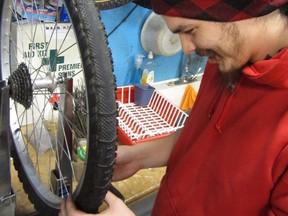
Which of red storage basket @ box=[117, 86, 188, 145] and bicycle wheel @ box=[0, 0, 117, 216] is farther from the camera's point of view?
red storage basket @ box=[117, 86, 188, 145]

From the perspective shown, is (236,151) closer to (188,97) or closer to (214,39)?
(214,39)

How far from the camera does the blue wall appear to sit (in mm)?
1054

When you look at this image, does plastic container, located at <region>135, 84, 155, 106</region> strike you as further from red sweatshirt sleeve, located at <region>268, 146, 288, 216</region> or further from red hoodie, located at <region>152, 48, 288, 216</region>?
red sweatshirt sleeve, located at <region>268, 146, 288, 216</region>

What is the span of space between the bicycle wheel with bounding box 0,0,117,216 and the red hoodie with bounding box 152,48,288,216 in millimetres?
187

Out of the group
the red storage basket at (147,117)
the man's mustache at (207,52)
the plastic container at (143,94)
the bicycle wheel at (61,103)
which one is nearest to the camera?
the bicycle wheel at (61,103)

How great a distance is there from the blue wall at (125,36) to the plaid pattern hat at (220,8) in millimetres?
657

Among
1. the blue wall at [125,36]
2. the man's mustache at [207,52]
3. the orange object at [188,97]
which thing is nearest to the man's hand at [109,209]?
the man's mustache at [207,52]

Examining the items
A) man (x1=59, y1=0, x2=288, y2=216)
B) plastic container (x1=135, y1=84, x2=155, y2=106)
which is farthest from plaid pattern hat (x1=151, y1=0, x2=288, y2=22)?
plastic container (x1=135, y1=84, x2=155, y2=106)

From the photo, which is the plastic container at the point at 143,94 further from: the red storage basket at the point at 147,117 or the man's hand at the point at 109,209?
the man's hand at the point at 109,209

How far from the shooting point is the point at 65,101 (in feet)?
1.78

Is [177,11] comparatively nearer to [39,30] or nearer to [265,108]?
[265,108]

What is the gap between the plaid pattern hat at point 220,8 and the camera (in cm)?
35

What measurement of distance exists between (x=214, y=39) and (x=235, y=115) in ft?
0.47

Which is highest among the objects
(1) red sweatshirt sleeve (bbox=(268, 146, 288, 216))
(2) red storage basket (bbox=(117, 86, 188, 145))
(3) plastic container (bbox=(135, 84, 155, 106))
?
(1) red sweatshirt sleeve (bbox=(268, 146, 288, 216))
